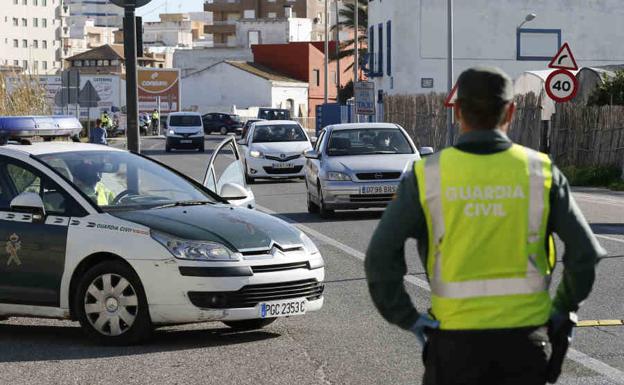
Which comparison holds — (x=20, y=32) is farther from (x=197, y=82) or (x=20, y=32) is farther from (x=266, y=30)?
(x=197, y=82)

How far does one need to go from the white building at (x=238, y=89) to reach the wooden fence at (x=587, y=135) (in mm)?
73230

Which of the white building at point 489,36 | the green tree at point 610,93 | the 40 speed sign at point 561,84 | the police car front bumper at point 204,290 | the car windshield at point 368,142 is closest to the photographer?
the police car front bumper at point 204,290

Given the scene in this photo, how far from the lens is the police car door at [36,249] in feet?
31.6

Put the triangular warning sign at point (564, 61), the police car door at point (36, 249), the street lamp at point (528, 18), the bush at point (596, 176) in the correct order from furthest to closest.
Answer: the street lamp at point (528, 18) → the bush at point (596, 176) → the triangular warning sign at point (564, 61) → the police car door at point (36, 249)

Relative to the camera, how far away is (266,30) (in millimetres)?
134375

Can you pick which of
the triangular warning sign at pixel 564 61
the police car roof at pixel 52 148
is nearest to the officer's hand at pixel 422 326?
the police car roof at pixel 52 148

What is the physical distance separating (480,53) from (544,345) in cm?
5649

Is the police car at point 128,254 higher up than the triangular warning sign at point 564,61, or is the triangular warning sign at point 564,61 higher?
the triangular warning sign at point 564,61

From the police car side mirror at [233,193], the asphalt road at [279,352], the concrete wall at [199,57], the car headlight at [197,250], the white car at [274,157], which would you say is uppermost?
the concrete wall at [199,57]

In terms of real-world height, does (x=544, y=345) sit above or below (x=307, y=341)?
above

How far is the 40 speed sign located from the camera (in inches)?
1056

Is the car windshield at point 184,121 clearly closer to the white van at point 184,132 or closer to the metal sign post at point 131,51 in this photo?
the white van at point 184,132

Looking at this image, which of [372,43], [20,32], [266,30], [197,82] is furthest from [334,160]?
[20,32]

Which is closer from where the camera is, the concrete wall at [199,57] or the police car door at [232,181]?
the police car door at [232,181]
